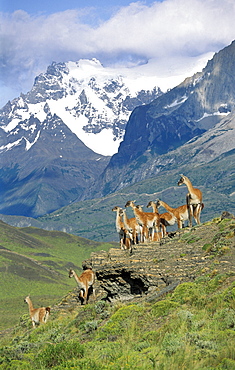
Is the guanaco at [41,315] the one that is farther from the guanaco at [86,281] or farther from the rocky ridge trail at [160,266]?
the guanaco at [86,281]

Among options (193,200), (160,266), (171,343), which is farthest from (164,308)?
(193,200)

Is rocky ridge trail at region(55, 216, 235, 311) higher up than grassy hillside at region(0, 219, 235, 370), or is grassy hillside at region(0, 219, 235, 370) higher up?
rocky ridge trail at region(55, 216, 235, 311)

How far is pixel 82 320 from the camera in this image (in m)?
33.1

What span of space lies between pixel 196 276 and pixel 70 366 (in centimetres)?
1476

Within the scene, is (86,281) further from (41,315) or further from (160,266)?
(160,266)

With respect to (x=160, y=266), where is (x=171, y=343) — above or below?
below

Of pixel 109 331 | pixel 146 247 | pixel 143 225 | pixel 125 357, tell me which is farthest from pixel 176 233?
pixel 125 357

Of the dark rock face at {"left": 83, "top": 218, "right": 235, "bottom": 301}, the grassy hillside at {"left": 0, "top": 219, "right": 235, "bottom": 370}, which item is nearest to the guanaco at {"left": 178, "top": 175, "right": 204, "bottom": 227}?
the dark rock face at {"left": 83, "top": 218, "right": 235, "bottom": 301}

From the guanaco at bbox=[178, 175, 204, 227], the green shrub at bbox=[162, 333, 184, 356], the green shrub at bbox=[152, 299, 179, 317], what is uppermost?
the guanaco at bbox=[178, 175, 204, 227]

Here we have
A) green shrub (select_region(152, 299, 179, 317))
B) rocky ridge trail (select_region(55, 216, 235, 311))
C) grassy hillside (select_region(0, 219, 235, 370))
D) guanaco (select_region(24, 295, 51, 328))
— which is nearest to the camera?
grassy hillside (select_region(0, 219, 235, 370))

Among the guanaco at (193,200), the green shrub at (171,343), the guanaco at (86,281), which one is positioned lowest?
the green shrub at (171,343)

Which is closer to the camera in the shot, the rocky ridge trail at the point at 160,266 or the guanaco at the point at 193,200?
the rocky ridge trail at the point at 160,266

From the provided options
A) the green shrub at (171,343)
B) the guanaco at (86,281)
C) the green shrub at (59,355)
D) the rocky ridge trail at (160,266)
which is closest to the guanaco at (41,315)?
the rocky ridge trail at (160,266)

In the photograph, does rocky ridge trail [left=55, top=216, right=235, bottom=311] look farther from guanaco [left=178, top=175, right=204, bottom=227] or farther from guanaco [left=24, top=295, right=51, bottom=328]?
guanaco [left=178, top=175, right=204, bottom=227]
